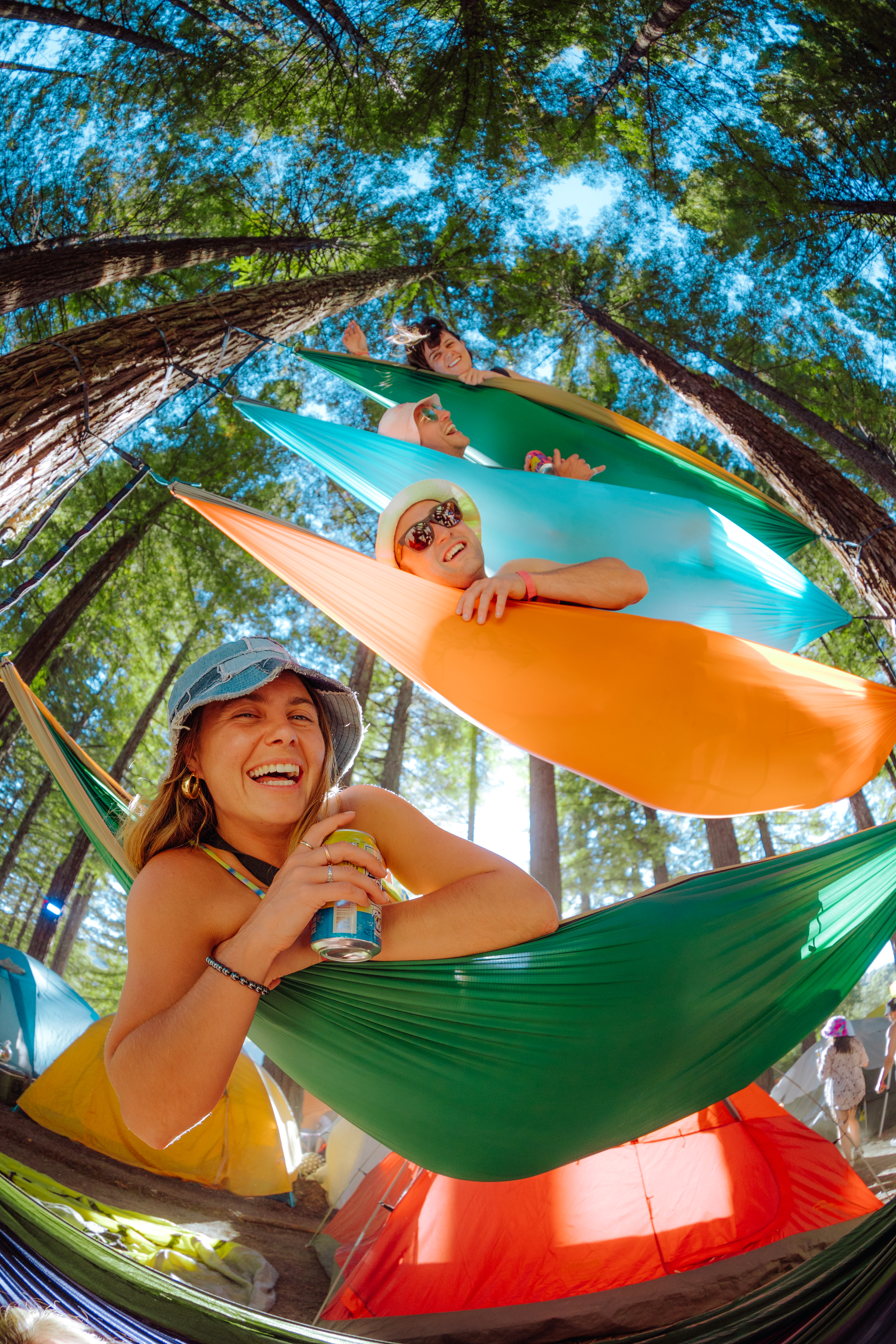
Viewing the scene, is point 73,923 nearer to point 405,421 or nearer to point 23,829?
point 23,829

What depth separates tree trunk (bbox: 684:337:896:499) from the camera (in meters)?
3.65

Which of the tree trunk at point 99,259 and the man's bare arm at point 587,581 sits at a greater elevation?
the tree trunk at point 99,259

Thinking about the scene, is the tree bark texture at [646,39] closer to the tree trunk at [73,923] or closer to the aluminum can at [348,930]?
the aluminum can at [348,930]

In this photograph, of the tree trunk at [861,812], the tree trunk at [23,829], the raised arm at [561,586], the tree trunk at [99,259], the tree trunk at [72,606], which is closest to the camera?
the raised arm at [561,586]

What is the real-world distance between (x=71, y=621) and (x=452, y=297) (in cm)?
383

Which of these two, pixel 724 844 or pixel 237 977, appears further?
pixel 724 844

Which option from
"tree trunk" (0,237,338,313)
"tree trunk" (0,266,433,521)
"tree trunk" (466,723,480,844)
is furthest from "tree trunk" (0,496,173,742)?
"tree trunk" (466,723,480,844)

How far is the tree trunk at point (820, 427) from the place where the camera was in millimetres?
3654

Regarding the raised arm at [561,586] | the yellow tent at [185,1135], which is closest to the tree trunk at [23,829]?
the yellow tent at [185,1135]

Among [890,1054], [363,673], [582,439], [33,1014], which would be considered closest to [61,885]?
[33,1014]

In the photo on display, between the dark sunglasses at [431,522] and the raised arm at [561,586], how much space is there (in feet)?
0.58

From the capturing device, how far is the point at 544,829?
19.3 ft

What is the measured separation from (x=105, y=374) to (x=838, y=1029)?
4373 millimetres

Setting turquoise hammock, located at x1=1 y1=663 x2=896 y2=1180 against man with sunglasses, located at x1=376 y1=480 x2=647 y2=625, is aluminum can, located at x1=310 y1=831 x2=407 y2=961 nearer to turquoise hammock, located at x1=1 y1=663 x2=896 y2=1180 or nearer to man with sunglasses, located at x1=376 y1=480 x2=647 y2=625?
turquoise hammock, located at x1=1 y1=663 x2=896 y2=1180
